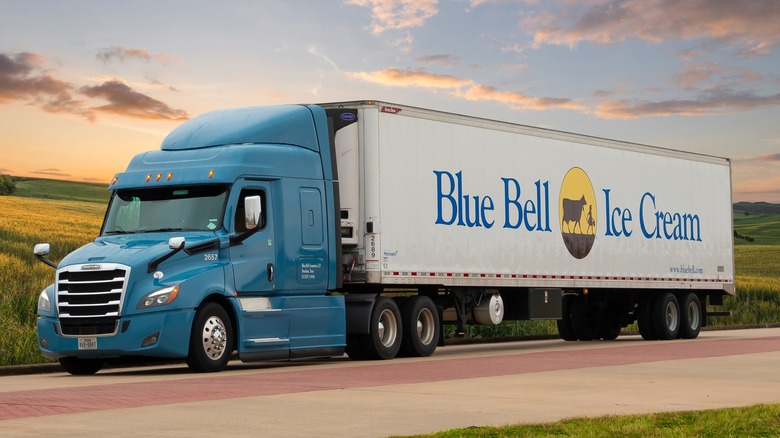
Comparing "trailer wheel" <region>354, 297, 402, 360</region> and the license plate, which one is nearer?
the license plate

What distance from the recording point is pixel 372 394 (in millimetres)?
15859

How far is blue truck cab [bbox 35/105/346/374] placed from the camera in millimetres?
19969

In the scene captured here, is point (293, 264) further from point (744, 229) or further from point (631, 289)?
point (744, 229)

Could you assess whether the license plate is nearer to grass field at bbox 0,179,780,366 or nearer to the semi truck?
the semi truck

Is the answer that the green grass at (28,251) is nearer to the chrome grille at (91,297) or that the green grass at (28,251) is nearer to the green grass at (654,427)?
the chrome grille at (91,297)

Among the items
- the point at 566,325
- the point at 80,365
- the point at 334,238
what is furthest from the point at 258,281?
the point at 566,325

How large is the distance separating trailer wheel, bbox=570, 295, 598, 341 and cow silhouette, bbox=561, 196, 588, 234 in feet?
13.1

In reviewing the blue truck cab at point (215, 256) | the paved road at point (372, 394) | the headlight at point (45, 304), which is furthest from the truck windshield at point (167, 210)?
the paved road at point (372, 394)

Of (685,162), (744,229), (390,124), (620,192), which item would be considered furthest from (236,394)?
(744,229)

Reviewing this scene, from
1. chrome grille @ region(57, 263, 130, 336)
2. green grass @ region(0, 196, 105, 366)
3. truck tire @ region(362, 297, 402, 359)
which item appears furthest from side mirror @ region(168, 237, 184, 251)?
green grass @ region(0, 196, 105, 366)

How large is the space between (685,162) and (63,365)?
18.9m

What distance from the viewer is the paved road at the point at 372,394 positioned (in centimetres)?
1266

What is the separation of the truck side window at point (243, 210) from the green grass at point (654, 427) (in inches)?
377

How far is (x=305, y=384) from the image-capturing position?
17609mm
